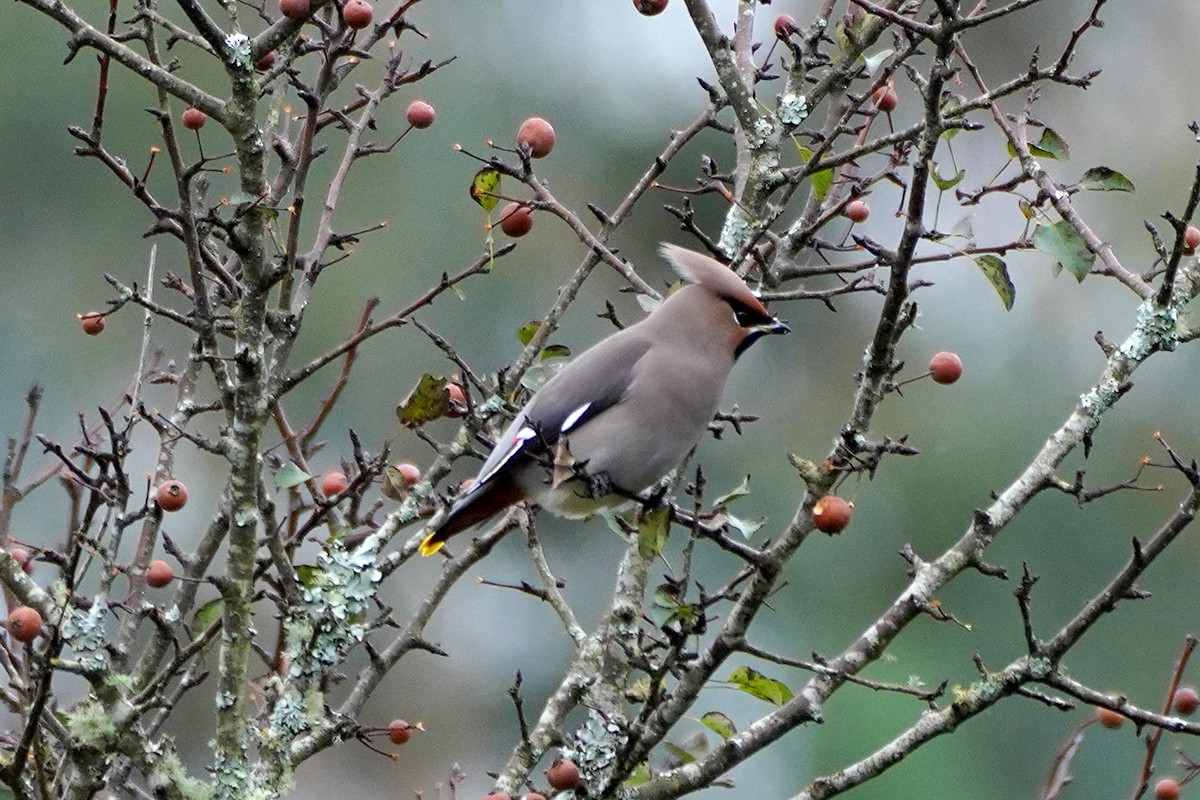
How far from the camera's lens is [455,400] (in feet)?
10.7

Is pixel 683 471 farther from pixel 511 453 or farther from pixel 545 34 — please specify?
pixel 545 34

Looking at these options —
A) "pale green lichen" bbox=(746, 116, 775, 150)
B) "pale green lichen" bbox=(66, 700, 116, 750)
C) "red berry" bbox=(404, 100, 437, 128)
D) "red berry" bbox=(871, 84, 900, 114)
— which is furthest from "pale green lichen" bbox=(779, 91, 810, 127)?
"pale green lichen" bbox=(66, 700, 116, 750)

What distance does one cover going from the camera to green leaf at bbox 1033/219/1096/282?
2.67m

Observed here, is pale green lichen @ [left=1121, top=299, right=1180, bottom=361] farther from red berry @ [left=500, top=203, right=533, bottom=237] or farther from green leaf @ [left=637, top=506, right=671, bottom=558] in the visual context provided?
red berry @ [left=500, top=203, right=533, bottom=237]

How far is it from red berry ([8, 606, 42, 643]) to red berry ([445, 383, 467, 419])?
0.83m

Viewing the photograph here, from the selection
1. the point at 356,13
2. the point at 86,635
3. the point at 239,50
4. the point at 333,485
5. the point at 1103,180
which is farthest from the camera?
the point at 333,485

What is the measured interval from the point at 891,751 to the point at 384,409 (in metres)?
8.26

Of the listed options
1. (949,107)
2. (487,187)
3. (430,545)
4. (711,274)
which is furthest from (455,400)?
(949,107)

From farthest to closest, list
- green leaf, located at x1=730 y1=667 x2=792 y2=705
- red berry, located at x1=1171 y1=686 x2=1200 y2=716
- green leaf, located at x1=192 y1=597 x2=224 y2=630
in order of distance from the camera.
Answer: red berry, located at x1=1171 y1=686 x2=1200 y2=716 < green leaf, located at x1=192 y1=597 x2=224 y2=630 < green leaf, located at x1=730 y1=667 x2=792 y2=705

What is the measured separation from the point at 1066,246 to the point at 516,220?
3.99 feet

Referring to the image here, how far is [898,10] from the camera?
3.23 metres

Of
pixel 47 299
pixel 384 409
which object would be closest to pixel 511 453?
pixel 384 409

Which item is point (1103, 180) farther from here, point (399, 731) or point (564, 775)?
point (399, 731)

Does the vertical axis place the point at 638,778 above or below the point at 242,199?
below
